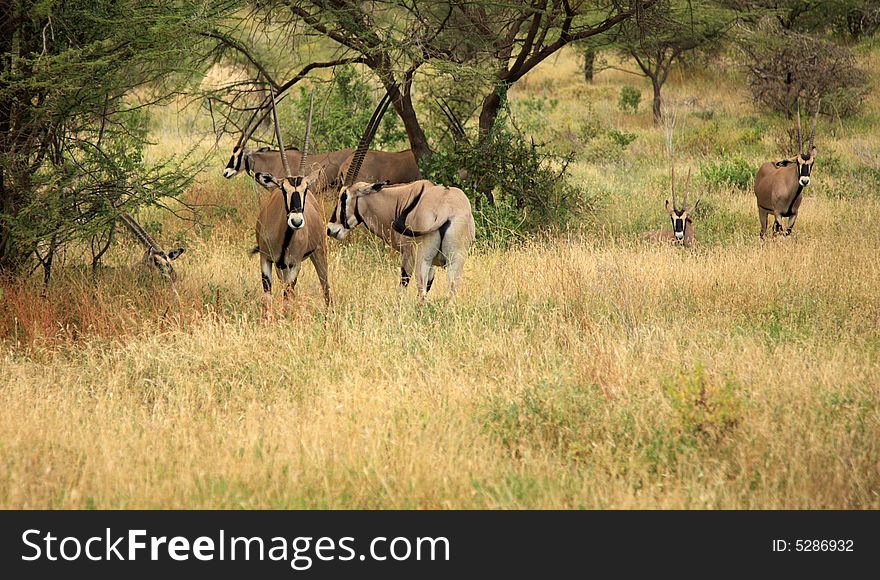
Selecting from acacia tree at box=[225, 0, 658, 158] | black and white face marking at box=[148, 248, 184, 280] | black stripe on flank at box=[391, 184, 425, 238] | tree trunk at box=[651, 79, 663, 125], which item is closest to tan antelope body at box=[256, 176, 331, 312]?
black stripe on flank at box=[391, 184, 425, 238]

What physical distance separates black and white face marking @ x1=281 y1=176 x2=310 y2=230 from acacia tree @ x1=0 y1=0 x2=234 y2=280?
121cm

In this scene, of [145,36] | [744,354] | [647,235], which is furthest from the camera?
[647,235]

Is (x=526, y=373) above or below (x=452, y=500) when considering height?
above

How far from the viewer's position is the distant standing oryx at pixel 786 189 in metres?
12.8

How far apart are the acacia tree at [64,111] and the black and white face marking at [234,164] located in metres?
5.02

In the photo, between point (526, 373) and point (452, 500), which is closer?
point (452, 500)

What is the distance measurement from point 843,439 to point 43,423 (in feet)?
15.1

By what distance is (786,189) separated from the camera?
12945 mm

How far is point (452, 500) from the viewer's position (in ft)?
16.1

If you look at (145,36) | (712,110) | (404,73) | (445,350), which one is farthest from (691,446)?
(712,110)

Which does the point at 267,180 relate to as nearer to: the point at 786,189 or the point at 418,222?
the point at 418,222

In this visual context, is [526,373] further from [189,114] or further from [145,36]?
[189,114]

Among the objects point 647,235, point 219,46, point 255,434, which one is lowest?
point 255,434

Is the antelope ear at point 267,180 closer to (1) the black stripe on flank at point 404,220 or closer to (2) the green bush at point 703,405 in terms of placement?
(1) the black stripe on flank at point 404,220
